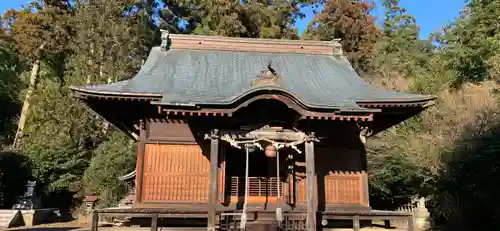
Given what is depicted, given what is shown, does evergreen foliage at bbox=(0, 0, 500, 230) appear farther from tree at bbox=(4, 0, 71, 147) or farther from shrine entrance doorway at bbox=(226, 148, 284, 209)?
shrine entrance doorway at bbox=(226, 148, 284, 209)

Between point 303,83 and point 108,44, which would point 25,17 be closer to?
point 108,44

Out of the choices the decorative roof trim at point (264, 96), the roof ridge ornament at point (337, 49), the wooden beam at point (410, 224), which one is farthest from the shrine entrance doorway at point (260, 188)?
the roof ridge ornament at point (337, 49)

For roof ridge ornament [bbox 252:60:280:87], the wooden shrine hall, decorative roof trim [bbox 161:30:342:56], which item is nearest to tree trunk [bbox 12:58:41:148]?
decorative roof trim [bbox 161:30:342:56]

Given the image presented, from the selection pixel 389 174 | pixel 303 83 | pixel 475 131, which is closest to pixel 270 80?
pixel 303 83

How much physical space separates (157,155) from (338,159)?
192 inches

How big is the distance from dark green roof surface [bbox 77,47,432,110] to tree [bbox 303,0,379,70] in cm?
2196

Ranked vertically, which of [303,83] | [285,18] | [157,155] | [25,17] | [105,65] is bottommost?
[157,155]

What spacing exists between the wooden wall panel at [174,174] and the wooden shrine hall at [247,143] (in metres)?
0.03

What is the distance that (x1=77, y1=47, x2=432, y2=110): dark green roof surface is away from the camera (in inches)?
387

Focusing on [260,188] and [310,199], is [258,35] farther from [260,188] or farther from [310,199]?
[310,199]

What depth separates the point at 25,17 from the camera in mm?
29016

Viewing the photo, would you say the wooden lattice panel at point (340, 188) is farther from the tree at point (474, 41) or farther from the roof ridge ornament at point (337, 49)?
the tree at point (474, 41)

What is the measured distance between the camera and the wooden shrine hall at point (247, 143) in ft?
30.9

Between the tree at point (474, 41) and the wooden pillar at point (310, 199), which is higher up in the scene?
the tree at point (474, 41)
